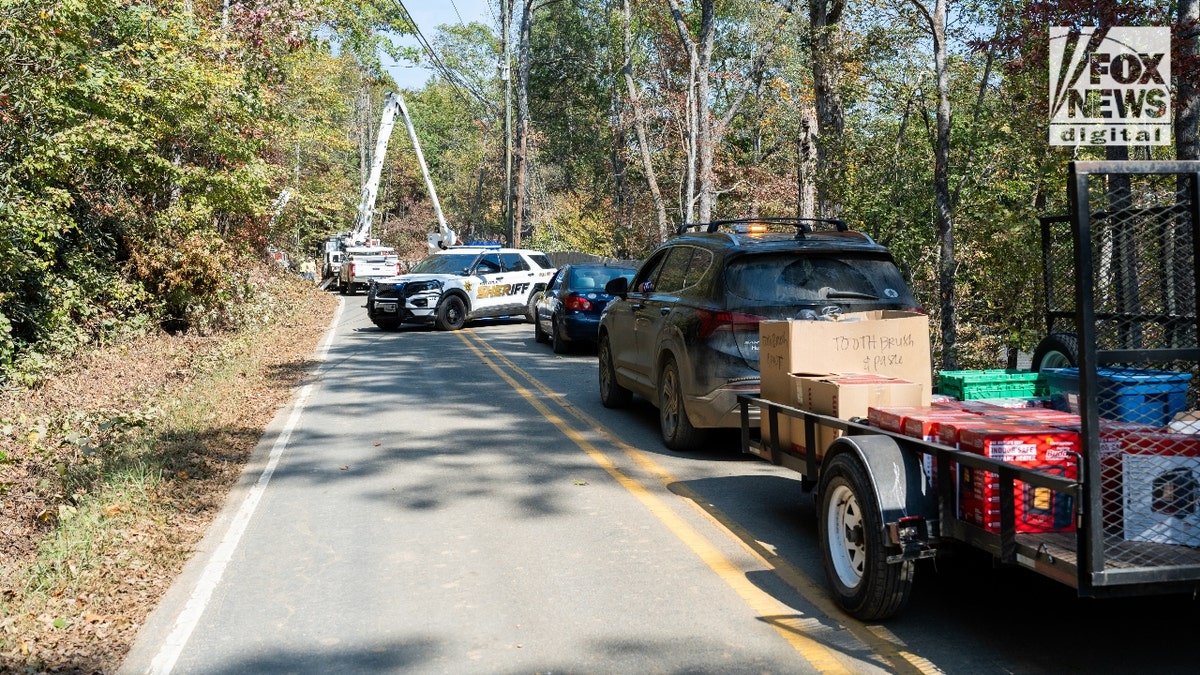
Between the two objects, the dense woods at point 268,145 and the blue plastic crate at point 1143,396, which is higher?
the dense woods at point 268,145

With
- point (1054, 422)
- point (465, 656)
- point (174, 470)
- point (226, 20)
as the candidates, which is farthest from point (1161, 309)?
point (226, 20)

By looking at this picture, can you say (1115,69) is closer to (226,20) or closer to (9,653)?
(9,653)

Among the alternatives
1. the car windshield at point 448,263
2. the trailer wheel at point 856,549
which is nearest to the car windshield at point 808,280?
the trailer wheel at point 856,549

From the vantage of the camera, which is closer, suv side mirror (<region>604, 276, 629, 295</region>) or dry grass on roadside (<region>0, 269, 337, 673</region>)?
dry grass on roadside (<region>0, 269, 337, 673</region>)

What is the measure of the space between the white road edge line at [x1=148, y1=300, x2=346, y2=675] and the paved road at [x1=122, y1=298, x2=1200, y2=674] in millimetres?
16

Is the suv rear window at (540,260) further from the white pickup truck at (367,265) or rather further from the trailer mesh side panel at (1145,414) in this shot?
the trailer mesh side panel at (1145,414)

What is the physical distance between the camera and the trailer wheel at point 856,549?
4914 mm

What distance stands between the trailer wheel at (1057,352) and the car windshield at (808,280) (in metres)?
1.49

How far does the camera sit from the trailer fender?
486cm

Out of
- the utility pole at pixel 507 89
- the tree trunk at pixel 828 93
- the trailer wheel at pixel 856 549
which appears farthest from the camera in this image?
the utility pole at pixel 507 89

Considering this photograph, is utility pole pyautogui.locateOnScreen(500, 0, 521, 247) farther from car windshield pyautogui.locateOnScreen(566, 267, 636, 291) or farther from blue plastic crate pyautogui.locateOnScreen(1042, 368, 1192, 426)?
blue plastic crate pyautogui.locateOnScreen(1042, 368, 1192, 426)

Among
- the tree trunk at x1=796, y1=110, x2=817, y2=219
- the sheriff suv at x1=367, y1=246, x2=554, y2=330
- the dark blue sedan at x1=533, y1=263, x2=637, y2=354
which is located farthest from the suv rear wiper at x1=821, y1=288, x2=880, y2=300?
the sheriff suv at x1=367, y1=246, x2=554, y2=330

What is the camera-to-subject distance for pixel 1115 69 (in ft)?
38.6

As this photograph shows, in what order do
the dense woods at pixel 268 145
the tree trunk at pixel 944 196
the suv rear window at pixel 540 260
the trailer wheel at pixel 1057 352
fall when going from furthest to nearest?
the suv rear window at pixel 540 260, the tree trunk at pixel 944 196, the dense woods at pixel 268 145, the trailer wheel at pixel 1057 352
